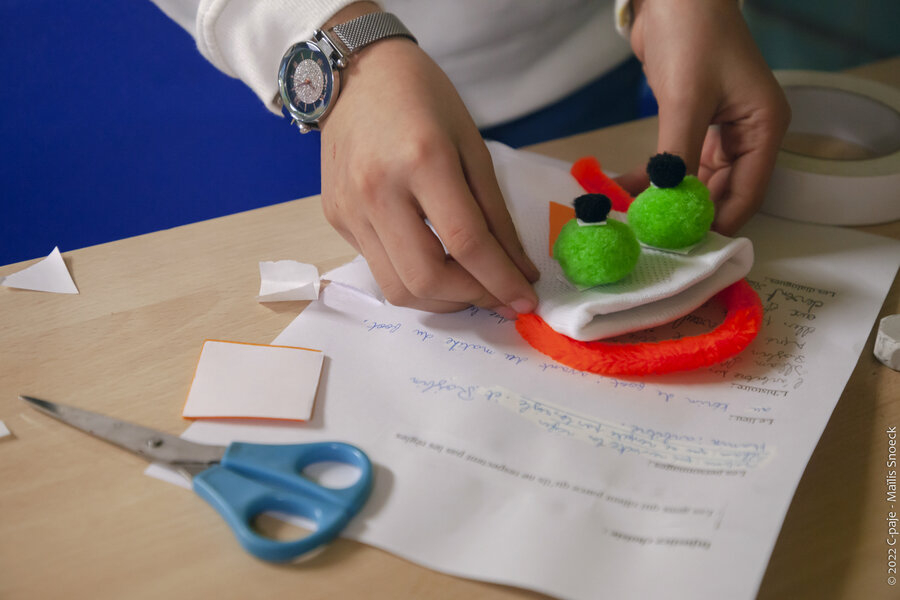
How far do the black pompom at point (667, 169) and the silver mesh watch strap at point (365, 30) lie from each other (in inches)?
8.9

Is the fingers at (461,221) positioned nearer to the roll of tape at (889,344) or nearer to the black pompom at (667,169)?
the black pompom at (667,169)

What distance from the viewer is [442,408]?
44cm

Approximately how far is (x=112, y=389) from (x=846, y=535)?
0.48m

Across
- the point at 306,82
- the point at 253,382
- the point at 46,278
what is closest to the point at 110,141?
the point at 46,278

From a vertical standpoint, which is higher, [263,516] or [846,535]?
[263,516]

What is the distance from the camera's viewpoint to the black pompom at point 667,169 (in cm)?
49

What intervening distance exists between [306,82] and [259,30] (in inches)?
2.9

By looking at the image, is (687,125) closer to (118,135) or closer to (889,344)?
(889,344)

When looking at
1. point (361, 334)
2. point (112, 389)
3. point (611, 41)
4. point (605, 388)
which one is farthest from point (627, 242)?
point (611, 41)

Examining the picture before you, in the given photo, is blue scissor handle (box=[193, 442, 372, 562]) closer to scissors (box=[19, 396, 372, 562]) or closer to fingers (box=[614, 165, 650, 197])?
scissors (box=[19, 396, 372, 562])

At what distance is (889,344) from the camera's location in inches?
18.6

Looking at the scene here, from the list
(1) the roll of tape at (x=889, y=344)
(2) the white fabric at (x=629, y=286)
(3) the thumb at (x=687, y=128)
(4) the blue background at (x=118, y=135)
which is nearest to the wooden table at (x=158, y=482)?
(1) the roll of tape at (x=889, y=344)

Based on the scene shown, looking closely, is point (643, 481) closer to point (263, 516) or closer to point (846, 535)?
point (846, 535)

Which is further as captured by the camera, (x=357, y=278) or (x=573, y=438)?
(x=357, y=278)
